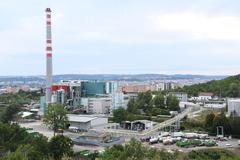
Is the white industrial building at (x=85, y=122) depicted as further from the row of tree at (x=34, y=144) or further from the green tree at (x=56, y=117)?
the row of tree at (x=34, y=144)

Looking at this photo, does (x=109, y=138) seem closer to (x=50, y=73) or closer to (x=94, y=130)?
(x=94, y=130)

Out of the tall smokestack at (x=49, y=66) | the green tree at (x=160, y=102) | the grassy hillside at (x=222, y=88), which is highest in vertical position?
the tall smokestack at (x=49, y=66)

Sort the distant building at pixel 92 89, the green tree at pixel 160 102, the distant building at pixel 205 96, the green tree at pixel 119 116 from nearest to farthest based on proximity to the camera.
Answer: the green tree at pixel 119 116 < the green tree at pixel 160 102 < the distant building at pixel 92 89 < the distant building at pixel 205 96

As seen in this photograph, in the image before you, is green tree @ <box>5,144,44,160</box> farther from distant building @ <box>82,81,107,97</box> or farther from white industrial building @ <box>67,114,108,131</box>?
distant building @ <box>82,81,107,97</box>

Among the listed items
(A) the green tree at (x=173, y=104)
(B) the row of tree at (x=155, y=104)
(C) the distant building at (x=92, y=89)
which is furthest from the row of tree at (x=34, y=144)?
(C) the distant building at (x=92, y=89)

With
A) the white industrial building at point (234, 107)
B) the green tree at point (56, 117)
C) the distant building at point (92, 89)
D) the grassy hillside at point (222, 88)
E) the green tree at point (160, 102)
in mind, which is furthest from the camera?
the grassy hillside at point (222, 88)

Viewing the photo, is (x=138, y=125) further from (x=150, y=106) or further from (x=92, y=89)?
(x=92, y=89)

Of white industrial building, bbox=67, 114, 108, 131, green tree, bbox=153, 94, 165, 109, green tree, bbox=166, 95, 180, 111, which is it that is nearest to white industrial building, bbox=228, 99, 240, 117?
green tree, bbox=166, 95, 180, 111

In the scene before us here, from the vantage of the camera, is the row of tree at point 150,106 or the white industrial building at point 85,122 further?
the row of tree at point 150,106

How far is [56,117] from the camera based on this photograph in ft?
40.2

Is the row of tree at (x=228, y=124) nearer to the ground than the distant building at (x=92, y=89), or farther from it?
nearer to the ground

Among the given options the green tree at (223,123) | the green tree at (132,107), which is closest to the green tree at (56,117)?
the green tree at (132,107)

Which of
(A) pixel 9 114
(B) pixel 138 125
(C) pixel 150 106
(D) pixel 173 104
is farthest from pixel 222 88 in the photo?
(A) pixel 9 114

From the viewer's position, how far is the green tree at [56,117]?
39.7 ft
